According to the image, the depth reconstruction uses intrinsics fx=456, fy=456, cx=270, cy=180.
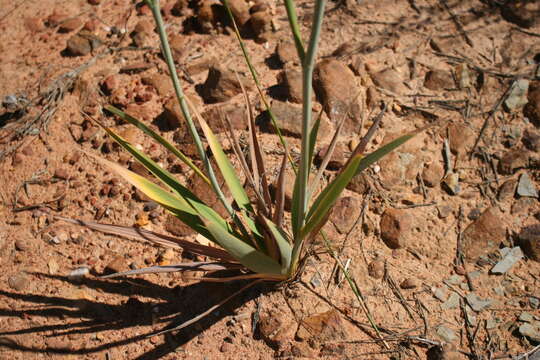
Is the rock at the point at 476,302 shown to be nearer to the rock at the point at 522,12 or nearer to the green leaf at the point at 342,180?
the green leaf at the point at 342,180

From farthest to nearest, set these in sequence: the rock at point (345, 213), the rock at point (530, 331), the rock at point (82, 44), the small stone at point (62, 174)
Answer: the rock at point (82, 44) → the small stone at point (62, 174) → the rock at point (345, 213) → the rock at point (530, 331)

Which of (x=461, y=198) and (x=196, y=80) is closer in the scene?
(x=461, y=198)

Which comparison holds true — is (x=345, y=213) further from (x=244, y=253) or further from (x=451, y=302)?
(x=244, y=253)

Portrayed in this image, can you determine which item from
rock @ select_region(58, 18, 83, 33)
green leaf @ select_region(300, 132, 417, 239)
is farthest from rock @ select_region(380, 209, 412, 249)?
rock @ select_region(58, 18, 83, 33)

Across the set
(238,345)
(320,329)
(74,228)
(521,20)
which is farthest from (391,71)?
(74,228)

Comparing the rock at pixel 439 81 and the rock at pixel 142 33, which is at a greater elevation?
the rock at pixel 142 33

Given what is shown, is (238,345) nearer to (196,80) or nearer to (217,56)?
(196,80)

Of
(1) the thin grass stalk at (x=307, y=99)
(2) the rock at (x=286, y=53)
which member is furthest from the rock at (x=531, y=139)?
(1) the thin grass stalk at (x=307, y=99)

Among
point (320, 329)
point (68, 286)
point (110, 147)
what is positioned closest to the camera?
point (320, 329)
